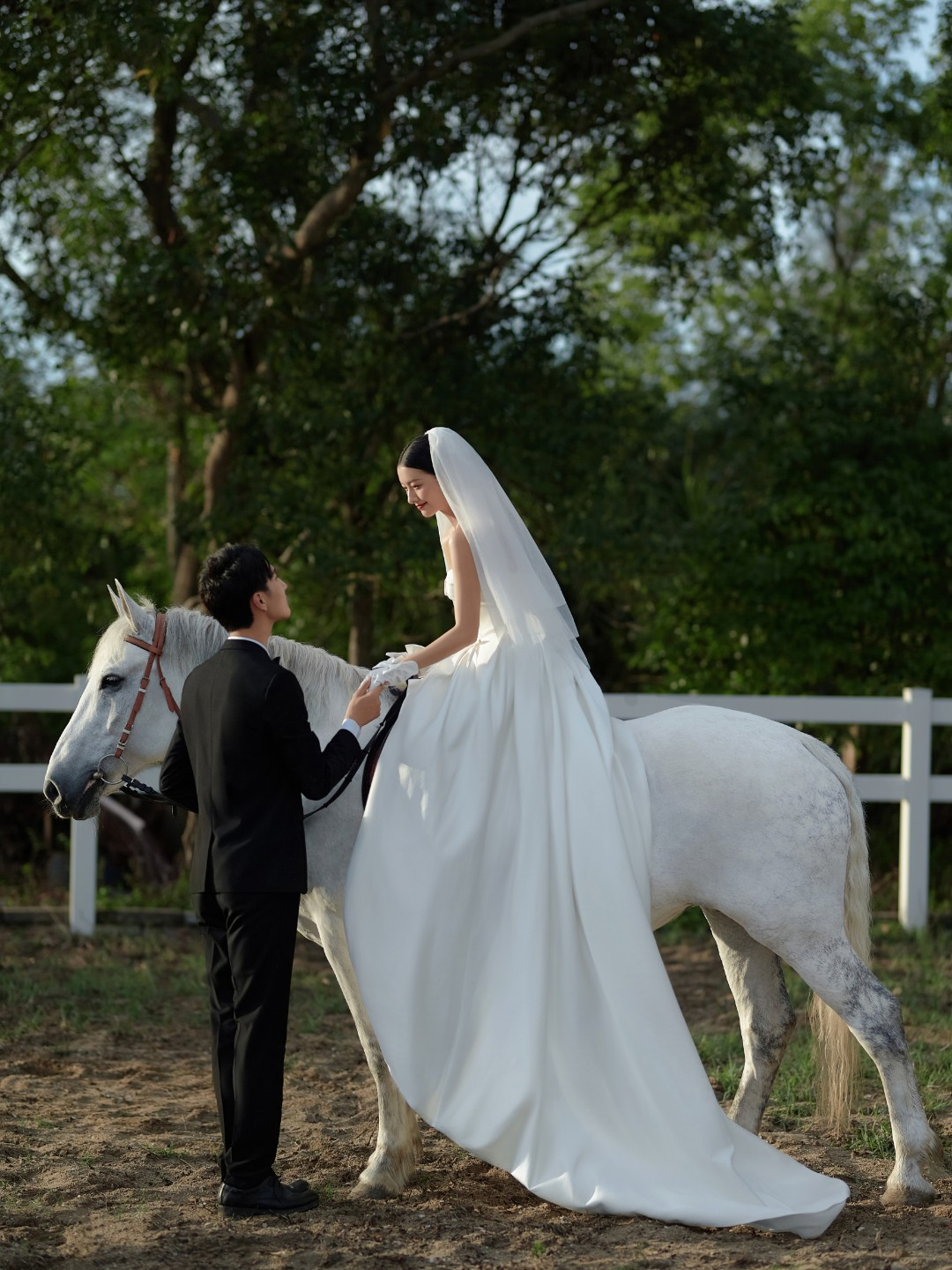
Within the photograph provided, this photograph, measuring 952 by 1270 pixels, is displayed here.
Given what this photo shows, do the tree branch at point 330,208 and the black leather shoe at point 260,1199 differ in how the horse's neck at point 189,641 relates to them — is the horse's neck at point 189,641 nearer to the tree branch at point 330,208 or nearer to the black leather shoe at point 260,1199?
the black leather shoe at point 260,1199

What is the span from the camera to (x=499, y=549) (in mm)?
3693

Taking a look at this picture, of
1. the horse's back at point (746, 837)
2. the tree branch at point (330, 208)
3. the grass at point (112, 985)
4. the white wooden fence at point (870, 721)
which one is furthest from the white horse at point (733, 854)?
the tree branch at point (330, 208)

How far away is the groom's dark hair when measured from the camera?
3.39 metres

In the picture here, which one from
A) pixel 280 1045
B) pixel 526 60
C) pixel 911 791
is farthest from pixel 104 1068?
pixel 526 60

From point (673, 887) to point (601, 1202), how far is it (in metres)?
0.89

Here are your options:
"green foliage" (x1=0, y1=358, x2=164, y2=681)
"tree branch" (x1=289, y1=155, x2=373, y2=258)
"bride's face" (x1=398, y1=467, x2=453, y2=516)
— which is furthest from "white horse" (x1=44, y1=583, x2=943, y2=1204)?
"tree branch" (x1=289, y1=155, x2=373, y2=258)

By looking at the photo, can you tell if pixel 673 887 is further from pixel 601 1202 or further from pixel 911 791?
pixel 911 791

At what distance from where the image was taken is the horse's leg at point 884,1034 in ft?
11.5

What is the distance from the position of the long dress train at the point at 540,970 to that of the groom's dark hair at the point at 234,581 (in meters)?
0.61

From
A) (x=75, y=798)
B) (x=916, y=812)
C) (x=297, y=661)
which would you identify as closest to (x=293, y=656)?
(x=297, y=661)

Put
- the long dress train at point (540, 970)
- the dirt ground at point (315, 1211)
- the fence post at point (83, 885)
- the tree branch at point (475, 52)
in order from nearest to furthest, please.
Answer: the dirt ground at point (315, 1211) → the long dress train at point (540, 970) → the fence post at point (83, 885) → the tree branch at point (475, 52)

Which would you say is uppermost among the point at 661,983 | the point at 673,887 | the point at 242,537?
the point at 242,537

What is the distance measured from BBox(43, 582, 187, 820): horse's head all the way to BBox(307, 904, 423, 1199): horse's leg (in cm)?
78

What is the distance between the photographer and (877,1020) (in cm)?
350
